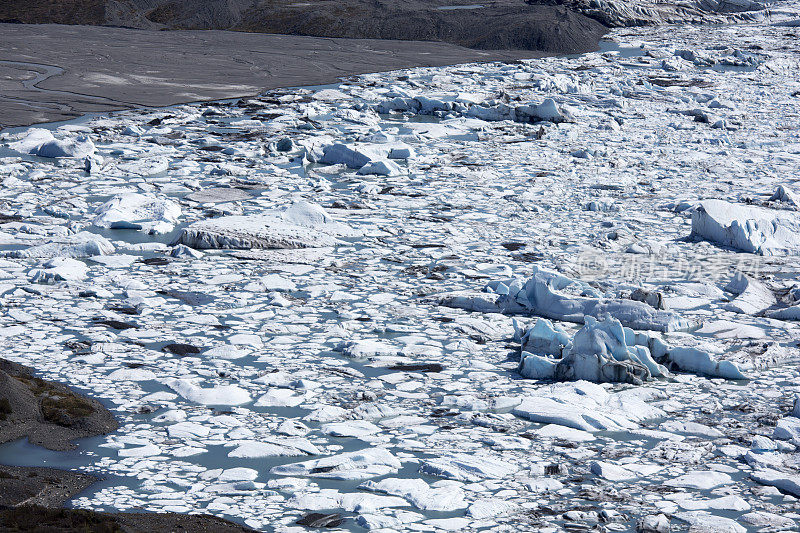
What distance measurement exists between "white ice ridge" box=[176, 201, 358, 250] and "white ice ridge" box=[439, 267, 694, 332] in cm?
149

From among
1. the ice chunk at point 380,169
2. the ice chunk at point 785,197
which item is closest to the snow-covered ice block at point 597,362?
the ice chunk at point 785,197

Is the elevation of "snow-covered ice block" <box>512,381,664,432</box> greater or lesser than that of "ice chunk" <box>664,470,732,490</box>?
greater

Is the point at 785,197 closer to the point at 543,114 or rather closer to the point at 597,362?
the point at 543,114

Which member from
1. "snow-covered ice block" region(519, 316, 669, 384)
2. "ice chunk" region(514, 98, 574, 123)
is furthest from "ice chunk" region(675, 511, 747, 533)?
"ice chunk" region(514, 98, 574, 123)

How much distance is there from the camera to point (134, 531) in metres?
2.80

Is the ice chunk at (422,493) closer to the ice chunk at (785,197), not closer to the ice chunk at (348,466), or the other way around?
the ice chunk at (348,466)

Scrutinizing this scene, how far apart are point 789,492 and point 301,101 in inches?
404

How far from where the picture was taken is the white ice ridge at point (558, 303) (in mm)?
5449

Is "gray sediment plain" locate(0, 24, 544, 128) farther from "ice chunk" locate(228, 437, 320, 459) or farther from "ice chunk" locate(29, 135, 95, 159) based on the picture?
"ice chunk" locate(228, 437, 320, 459)

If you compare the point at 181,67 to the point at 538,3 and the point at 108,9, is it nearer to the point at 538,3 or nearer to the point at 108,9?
the point at 108,9

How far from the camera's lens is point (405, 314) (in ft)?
18.1

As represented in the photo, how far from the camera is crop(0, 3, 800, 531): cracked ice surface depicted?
11.8 feet

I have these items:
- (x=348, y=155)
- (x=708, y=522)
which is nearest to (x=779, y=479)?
(x=708, y=522)

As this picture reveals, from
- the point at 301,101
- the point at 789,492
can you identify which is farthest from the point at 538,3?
the point at 789,492
